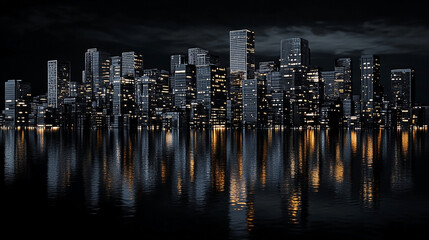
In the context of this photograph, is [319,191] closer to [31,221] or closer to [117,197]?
[117,197]

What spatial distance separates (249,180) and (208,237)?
75.6ft

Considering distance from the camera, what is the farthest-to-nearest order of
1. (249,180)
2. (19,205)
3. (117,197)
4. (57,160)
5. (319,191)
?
1. (57,160)
2. (249,180)
3. (319,191)
4. (117,197)
5. (19,205)

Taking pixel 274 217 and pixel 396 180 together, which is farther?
pixel 396 180

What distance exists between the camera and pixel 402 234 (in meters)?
29.3

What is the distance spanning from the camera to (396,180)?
52.9 meters

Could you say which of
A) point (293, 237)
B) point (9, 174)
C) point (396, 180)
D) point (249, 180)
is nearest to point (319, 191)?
point (249, 180)

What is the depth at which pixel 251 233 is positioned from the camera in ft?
96.8

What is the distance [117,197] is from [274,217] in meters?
13.5

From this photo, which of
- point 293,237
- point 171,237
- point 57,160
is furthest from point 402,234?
point 57,160

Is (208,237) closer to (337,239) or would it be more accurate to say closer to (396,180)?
(337,239)

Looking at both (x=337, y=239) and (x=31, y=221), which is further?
(x=31, y=221)

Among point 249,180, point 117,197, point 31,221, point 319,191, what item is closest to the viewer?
point 31,221

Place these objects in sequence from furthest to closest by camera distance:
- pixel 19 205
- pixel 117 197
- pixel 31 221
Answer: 1. pixel 117 197
2. pixel 19 205
3. pixel 31 221

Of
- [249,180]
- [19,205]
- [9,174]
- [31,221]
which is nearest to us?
[31,221]
